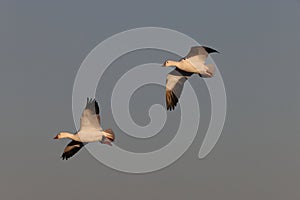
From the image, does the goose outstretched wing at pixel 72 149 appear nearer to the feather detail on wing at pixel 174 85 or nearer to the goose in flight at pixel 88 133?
the goose in flight at pixel 88 133

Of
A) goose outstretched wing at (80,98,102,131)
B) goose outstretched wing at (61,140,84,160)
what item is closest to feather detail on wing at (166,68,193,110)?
goose outstretched wing at (80,98,102,131)

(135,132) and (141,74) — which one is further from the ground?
(141,74)

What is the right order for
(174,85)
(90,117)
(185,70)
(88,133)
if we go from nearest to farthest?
(90,117), (88,133), (185,70), (174,85)

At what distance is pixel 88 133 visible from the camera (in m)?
14.7

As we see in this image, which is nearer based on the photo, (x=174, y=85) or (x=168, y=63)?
(x=168, y=63)

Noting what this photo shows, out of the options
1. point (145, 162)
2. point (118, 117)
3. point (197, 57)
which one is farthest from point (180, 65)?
point (145, 162)

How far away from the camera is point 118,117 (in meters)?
17.8

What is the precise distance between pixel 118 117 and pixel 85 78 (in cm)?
163

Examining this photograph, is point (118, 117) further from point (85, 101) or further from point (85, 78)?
point (85, 101)

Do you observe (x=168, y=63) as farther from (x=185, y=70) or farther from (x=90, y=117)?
(x=90, y=117)

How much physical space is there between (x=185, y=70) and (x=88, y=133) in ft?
7.81

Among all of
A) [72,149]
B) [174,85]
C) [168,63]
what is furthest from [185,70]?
[72,149]

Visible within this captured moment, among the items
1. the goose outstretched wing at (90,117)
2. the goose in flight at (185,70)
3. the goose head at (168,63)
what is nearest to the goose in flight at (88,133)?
the goose outstretched wing at (90,117)

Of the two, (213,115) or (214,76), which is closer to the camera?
(214,76)
